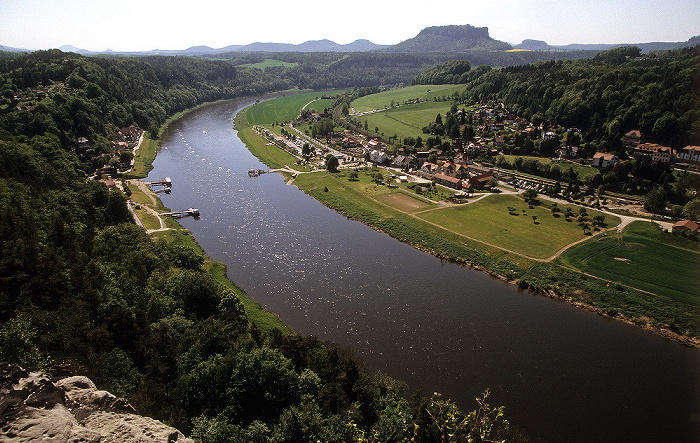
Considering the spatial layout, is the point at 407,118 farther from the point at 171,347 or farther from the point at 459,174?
the point at 171,347

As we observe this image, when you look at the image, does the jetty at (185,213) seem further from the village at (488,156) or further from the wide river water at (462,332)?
the village at (488,156)

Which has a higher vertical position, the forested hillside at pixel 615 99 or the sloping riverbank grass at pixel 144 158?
the forested hillside at pixel 615 99

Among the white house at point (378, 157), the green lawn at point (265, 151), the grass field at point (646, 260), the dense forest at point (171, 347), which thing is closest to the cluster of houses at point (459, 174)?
the white house at point (378, 157)

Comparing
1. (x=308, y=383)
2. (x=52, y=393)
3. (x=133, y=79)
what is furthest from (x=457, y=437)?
(x=133, y=79)

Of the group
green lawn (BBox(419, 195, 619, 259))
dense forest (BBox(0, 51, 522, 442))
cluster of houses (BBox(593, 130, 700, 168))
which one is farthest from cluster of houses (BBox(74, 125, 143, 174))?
cluster of houses (BBox(593, 130, 700, 168))

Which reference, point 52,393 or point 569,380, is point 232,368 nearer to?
point 52,393

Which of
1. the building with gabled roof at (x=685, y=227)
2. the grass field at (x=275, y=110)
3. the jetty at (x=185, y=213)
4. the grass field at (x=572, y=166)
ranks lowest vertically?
the building with gabled roof at (x=685, y=227)
